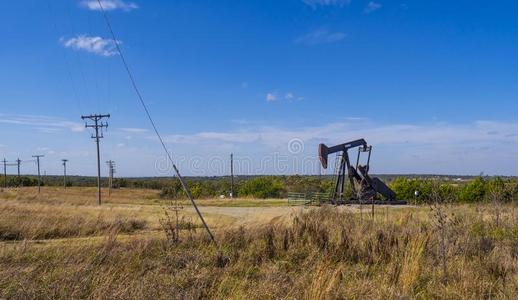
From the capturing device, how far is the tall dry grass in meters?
5.84

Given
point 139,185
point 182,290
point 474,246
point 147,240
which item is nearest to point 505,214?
point 474,246

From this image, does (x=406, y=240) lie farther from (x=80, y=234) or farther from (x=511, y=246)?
(x=80, y=234)

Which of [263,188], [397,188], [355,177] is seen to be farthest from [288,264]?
[263,188]

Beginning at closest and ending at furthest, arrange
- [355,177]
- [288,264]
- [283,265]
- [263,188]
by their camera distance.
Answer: [283,265], [288,264], [355,177], [263,188]

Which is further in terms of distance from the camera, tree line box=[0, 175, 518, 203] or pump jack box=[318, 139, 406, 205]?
pump jack box=[318, 139, 406, 205]

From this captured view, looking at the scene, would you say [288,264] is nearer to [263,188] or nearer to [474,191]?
[474,191]

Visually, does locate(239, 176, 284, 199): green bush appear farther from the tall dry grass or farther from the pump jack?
the tall dry grass

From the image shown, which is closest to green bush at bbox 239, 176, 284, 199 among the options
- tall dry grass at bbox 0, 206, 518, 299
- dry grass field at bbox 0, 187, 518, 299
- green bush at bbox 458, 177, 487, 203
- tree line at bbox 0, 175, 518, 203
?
tree line at bbox 0, 175, 518, 203

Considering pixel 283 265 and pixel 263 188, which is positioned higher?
pixel 283 265

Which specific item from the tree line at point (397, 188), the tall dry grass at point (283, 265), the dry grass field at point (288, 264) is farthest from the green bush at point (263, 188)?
the tall dry grass at point (283, 265)

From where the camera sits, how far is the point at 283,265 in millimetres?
8070

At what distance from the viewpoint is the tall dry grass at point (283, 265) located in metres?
5.84

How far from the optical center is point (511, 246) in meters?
9.67

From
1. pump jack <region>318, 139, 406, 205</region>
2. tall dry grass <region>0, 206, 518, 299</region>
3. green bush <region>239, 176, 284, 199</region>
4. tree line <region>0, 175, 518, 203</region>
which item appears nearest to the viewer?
tall dry grass <region>0, 206, 518, 299</region>
